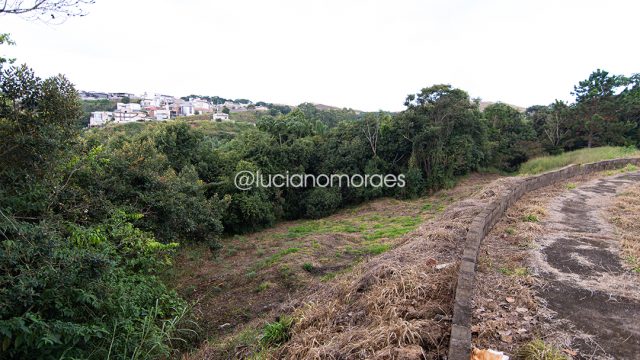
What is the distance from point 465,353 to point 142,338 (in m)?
3.08

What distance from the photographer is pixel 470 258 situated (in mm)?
3336

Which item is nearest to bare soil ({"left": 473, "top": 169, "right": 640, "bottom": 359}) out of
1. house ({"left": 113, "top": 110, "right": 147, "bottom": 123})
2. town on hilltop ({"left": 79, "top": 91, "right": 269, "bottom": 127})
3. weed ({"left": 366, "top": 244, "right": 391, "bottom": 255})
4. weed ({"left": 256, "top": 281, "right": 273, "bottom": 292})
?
weed ({"left": 366, "top": 244, "right": 391, "bottom": 255})

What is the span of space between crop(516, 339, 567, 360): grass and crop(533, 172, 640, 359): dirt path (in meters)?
0.23

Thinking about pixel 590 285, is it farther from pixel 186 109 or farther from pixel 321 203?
pixel 186 109

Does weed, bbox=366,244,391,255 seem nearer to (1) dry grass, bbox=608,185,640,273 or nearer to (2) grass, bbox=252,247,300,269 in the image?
(2) grass, bbox=252,247,300,269

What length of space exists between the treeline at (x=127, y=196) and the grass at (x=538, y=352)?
10.3 feet

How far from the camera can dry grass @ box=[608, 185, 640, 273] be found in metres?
3.67

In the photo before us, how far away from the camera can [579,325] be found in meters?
2.46

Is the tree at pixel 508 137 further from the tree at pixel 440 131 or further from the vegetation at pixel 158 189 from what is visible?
the tree at pixel 440 131

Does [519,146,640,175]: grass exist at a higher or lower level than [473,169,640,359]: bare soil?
higher

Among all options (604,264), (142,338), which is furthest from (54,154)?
(604,264)

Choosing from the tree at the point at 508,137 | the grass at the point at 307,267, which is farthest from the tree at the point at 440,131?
the grass at the point at 307,267

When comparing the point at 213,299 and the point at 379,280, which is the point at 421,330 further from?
the point at 213,299

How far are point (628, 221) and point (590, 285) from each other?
109 inches
